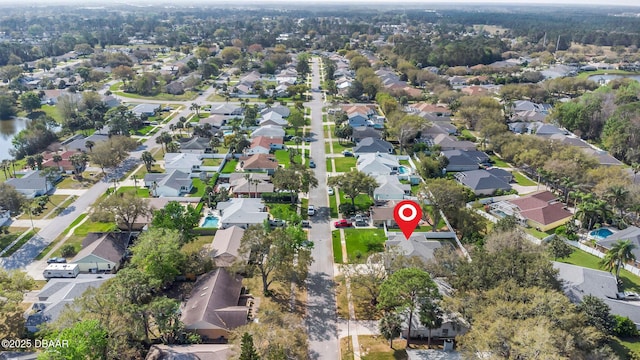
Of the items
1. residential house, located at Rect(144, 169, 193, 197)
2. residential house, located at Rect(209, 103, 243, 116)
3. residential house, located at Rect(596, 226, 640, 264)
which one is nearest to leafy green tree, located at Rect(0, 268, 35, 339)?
residential house, located at Rect(144, 169, 193, 197)

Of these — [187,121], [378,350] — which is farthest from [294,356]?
[187,121]

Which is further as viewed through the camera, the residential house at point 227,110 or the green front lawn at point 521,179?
the residential house at point 227,110

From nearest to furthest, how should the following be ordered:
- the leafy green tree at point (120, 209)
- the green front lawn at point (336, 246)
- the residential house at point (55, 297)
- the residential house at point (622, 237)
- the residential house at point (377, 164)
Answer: the residential house at point (55, 297), the green front lawn at point (336, 246), the leafy green tree at point (120, 209), the residential house at point (622, 237), the residential house at point (377, 164)

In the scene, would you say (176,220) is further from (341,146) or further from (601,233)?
(601,233)

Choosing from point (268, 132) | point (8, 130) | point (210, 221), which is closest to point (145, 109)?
point (8, 130)

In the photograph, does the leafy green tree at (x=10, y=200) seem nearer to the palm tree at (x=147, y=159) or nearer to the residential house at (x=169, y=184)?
the residential house at (x=169, y=184)

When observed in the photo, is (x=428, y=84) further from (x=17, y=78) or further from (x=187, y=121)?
(x=17, y=78)

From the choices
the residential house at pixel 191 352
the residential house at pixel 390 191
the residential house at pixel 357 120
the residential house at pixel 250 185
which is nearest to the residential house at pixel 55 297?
the residential house at pixel 191 352
